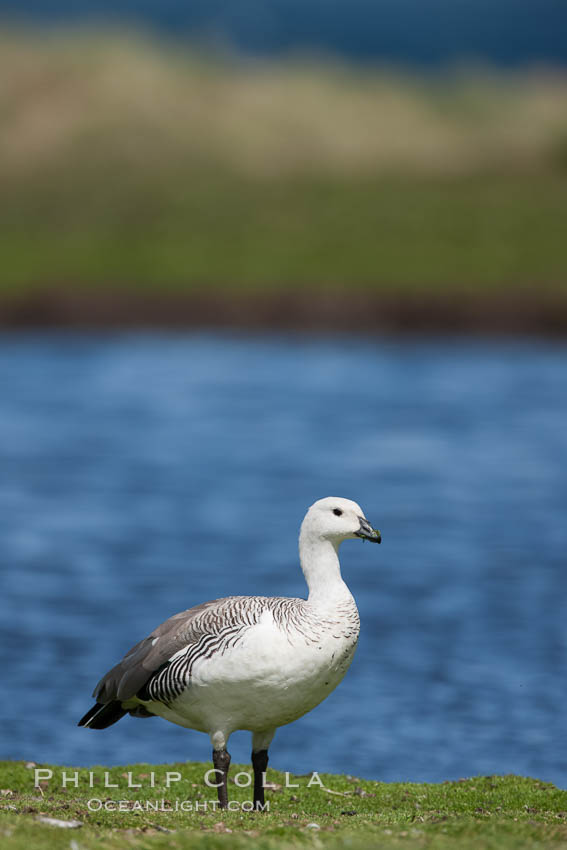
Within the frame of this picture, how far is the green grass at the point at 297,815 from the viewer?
36.2 feet

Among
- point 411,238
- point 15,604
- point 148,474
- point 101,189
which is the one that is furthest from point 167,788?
point 101,189

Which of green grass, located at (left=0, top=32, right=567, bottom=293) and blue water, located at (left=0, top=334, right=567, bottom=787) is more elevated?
green grass, located at (left=0, top=32, right=567, bottom=293)

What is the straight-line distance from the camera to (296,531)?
40.8m

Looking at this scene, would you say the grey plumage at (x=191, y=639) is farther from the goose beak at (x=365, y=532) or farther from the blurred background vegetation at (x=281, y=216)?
the blurred background vegetation at (x=281, y=216)

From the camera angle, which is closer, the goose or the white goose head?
the goose

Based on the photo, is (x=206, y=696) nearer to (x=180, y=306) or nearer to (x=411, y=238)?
(x=180, y=306)

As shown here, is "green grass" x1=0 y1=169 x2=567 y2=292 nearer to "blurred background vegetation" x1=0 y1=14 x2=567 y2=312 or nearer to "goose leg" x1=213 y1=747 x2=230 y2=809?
"blurred background vegetation" x1=0 y1=14 x2=567 y2=312

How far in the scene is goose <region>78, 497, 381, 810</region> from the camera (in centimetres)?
1325

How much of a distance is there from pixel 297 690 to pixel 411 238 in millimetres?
120427

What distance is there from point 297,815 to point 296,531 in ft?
89.4

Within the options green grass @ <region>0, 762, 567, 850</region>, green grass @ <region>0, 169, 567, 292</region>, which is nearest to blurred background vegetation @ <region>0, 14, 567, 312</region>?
green grass @ <region>0, 169, 567, 292</region>

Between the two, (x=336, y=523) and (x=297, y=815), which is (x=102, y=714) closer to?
(x=297, y=815)

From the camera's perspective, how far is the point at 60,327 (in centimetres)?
11312

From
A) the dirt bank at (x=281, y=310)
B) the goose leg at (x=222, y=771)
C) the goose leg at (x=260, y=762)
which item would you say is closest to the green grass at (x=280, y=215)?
the dirt bank at (x=281, y=310)
